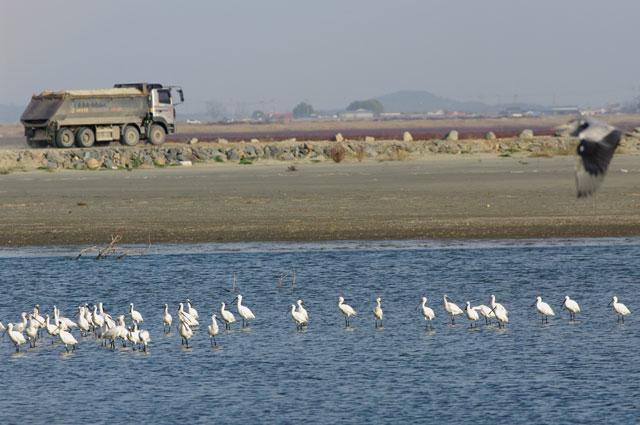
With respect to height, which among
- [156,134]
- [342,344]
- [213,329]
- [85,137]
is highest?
[85,137]

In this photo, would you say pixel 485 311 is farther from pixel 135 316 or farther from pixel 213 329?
pixel 135 316

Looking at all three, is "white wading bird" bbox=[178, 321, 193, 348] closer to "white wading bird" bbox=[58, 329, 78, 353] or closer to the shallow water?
the shallow water

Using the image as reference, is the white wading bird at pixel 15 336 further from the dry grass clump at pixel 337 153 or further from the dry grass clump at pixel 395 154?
the dry grass clump at pixel 395 154

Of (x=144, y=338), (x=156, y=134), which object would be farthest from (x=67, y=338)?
(x=156, y=134)

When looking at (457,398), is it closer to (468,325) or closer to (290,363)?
(290,363)

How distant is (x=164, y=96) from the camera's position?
5416 centimetres

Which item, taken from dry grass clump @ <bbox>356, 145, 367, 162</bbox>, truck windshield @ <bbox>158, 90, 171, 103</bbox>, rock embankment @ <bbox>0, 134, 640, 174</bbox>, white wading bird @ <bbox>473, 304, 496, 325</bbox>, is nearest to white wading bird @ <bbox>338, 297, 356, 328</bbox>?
white wading bird @ <bbox>473, 304, 496, 325</bbox>

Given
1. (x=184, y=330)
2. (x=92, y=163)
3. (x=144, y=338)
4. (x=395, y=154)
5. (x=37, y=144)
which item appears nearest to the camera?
(x=144, y=338)

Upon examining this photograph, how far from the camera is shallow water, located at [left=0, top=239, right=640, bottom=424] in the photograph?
14.9 meters

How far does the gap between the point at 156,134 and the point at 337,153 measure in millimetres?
11100

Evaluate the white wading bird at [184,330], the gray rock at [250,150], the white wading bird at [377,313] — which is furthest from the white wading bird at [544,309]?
the gray rock at [250,150]

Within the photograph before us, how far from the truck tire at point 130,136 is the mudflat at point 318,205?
1126cm

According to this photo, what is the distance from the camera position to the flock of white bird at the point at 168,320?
1869 centimetres

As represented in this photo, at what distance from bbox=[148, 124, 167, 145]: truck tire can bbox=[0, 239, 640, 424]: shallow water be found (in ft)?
87.4
